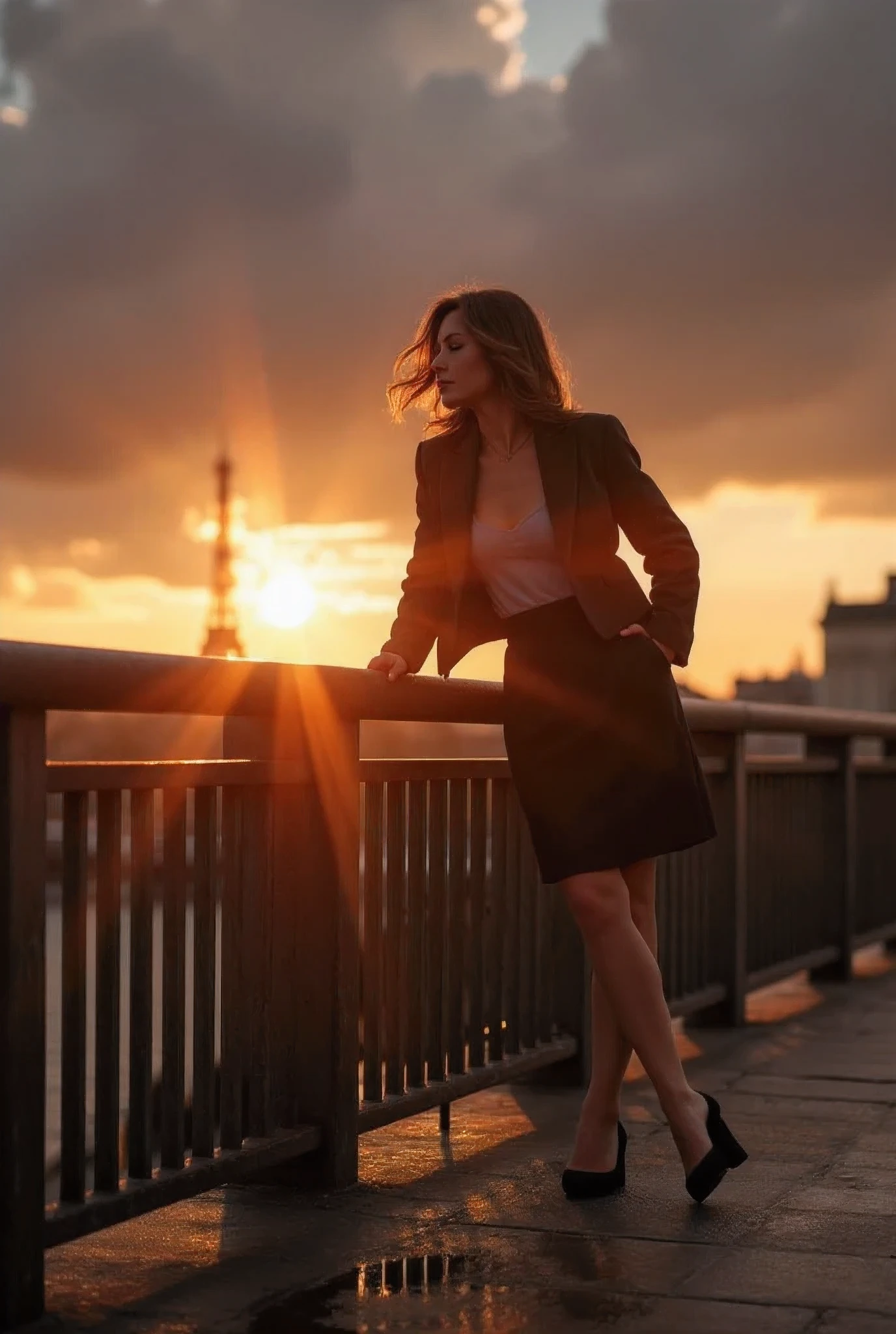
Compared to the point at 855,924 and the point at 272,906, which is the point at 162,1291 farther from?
the point at 855,924

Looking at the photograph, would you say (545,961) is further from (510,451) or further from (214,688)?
(214,688)

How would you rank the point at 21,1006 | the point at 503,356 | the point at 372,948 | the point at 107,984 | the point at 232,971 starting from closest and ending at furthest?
the point at 21,1006 → the point at 107,984 → the point at 232,971 → the point at 503,356 → the point at 372,948

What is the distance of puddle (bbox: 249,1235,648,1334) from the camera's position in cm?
274

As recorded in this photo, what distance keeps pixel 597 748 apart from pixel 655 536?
1.44 ft

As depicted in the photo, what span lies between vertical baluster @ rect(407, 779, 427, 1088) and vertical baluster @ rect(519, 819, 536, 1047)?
2.01ft

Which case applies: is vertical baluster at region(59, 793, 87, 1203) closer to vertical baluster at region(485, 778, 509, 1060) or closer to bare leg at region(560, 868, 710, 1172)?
bare leg at region(560, 868, 710, 1172)

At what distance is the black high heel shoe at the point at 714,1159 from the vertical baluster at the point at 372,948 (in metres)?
0.70

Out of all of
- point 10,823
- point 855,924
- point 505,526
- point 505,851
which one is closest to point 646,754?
point 505,526

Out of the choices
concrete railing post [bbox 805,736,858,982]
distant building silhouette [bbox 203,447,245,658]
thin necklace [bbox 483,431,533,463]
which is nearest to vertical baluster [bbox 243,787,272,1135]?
thin necklace [bbox 483,431,533,463]

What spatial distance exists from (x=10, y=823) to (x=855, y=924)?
6287 mm

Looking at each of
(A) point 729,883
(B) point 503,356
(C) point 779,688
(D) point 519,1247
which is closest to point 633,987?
(D) point 519,1247

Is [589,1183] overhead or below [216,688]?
below

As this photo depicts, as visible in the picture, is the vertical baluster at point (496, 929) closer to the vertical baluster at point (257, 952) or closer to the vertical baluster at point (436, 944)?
the vertical baluster at point (436, 944)

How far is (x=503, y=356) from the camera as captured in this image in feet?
11.9
